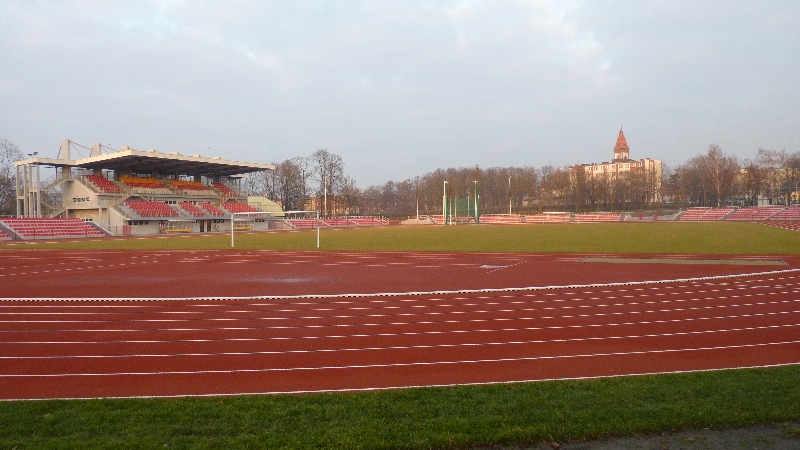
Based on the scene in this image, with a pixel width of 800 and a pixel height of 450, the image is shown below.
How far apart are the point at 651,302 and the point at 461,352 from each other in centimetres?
599

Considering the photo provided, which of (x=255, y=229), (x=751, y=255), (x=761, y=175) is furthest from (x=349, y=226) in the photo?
(x=761, y=175)

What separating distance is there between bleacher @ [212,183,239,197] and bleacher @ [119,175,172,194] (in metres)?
8.06

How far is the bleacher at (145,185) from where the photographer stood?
56263 mm

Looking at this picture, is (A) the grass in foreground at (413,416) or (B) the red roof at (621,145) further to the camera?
(B) the red roof at (621,145)

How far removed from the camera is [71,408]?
221 inches

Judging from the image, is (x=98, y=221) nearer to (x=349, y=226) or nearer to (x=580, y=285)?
(x=349, y=226)

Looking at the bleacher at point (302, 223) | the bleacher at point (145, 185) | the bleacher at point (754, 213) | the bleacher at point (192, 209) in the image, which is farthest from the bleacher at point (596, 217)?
the bleacher at point (145, 185)

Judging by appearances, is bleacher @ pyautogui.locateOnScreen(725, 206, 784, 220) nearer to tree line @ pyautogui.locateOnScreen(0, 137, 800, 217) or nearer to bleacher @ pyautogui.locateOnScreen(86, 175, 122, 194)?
tree line @ pyautogui.locateOnScreen(0, 137, 800, 217)

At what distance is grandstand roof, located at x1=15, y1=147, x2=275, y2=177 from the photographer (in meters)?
51.0

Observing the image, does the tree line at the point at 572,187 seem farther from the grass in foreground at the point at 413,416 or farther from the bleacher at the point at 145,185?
the grass in foreground at the point at 413,416

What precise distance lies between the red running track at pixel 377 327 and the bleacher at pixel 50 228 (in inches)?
1106

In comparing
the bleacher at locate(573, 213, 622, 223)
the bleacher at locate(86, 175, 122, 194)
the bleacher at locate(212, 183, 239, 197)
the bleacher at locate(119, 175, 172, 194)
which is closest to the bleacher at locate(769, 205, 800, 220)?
the bleacher at locate(573, 213, 622, 223)

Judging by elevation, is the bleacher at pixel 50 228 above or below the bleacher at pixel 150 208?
below

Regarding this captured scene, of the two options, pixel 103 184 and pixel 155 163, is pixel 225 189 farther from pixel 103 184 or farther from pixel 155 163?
pixel 103 184
